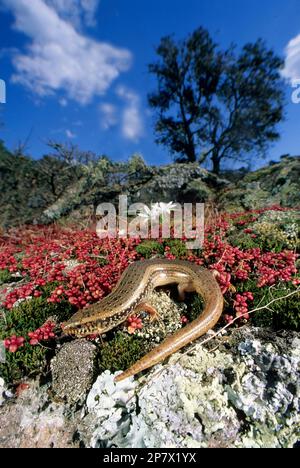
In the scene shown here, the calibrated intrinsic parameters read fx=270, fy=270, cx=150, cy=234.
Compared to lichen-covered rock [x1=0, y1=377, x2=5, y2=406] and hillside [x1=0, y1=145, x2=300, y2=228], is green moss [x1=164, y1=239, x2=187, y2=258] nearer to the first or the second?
lichen-covered rock [x1=0, y1=377, x2=5, y2=406]

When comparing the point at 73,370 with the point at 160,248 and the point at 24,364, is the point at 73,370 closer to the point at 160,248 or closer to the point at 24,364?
the point at 24,364

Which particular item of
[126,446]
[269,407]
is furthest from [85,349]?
[269,407]

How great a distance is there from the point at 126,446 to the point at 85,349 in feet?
4.08

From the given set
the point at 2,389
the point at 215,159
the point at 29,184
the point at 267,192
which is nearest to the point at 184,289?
the point at 2,389

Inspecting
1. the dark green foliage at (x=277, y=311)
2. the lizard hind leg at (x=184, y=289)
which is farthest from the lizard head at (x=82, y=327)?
the dark green foliage at (x=277, y=311)

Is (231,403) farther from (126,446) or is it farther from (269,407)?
(126,446)

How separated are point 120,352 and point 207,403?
1.19 meters

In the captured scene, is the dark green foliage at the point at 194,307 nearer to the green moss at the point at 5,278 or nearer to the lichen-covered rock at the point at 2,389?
the lichen-covered rock at the point at 2,389

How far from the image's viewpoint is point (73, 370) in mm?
3254

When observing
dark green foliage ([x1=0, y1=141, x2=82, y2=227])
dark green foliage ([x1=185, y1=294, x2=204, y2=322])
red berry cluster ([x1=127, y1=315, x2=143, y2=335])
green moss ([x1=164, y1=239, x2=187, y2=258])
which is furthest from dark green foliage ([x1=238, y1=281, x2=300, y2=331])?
dark green foliage ([x1=0, y1=141, x2=82, y2=227])

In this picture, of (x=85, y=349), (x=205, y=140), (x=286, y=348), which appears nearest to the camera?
(x=286, y=348)

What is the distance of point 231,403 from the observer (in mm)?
2775

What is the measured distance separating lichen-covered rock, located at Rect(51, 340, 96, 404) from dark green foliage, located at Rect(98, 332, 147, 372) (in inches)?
6.1

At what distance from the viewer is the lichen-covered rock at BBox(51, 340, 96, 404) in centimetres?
308
